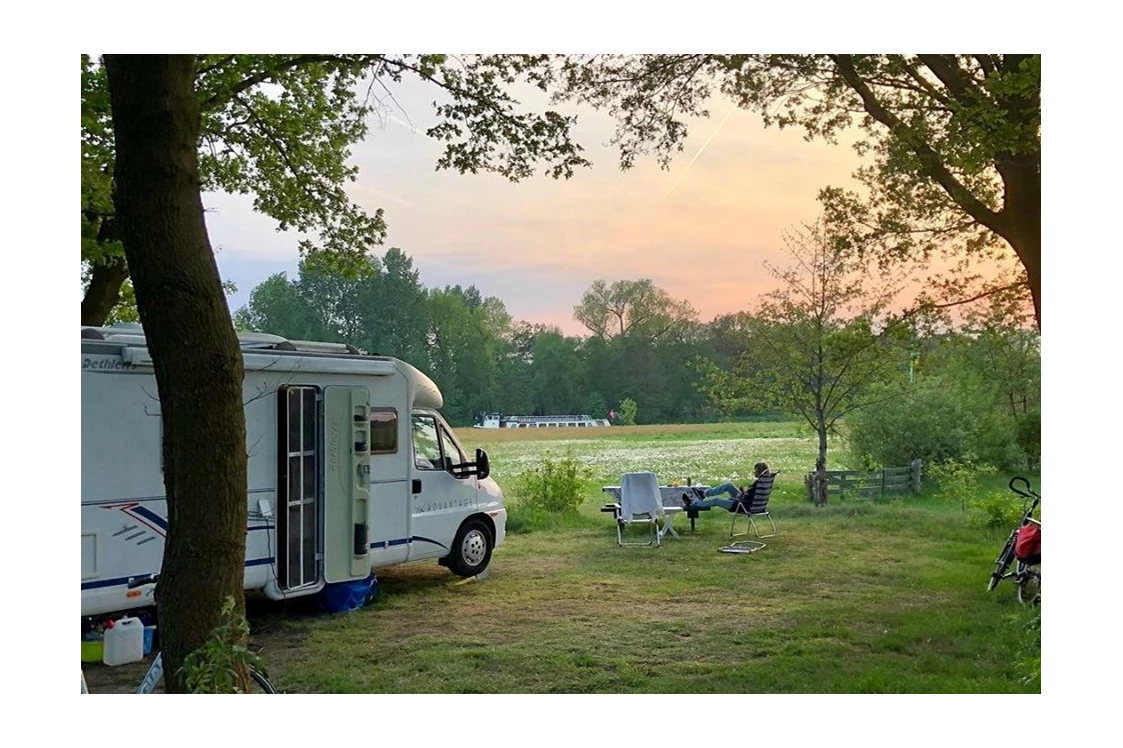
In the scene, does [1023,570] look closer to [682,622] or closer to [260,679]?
[682,622]

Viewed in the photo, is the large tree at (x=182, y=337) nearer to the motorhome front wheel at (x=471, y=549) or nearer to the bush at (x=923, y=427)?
the motorhome front wheel at (x=471, y=549)

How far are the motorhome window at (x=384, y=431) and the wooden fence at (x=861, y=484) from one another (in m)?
8.37

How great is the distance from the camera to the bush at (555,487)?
1266 cm

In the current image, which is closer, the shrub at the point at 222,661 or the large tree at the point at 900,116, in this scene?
the shrub at the point at 222,661

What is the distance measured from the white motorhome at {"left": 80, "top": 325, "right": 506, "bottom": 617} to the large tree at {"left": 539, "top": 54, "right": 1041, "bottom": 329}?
280cm

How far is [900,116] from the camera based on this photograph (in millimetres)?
7371

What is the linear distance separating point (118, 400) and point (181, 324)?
2883mm

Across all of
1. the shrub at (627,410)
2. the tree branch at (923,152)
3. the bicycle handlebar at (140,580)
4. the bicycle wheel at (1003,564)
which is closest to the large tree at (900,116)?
the tree branch at (923,152)

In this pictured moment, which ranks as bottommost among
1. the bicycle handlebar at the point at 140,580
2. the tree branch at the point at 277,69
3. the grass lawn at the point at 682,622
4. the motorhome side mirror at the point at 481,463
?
the grass lawn at the point at 682,622

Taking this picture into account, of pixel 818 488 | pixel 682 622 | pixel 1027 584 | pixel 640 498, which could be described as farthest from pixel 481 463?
pixel 818 488

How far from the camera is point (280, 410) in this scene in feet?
21.8

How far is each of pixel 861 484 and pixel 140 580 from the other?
1150 centimetres
